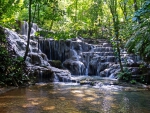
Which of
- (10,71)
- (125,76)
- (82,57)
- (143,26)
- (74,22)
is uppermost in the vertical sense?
(74,22)

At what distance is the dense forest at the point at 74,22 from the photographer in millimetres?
9484

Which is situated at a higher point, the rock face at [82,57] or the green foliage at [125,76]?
the rock face at [82,57]

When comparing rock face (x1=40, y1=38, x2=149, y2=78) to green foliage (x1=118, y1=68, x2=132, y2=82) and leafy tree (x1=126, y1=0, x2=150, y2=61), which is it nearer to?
green foliage (x1=118, y1=68, x2=132, y2=82)

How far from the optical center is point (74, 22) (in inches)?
1059

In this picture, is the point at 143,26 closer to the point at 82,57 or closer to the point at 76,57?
the point at 82,57

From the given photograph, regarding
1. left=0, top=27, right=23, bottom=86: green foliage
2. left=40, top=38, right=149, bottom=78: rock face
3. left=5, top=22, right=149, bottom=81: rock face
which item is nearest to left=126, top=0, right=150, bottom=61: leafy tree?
left=5, top=22, right=149, bottom=81: rock face

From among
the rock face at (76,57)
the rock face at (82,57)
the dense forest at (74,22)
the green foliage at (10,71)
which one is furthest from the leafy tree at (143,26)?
the green foliage at (10,71)

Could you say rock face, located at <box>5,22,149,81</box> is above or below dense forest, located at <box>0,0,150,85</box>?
below

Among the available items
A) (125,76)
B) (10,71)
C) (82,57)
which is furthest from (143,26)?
(82,57)

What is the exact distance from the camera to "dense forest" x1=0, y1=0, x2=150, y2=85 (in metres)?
9.48

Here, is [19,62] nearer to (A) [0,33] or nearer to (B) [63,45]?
(A) [0,33]

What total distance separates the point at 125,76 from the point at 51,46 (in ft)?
30.2

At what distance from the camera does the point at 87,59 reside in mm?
19922

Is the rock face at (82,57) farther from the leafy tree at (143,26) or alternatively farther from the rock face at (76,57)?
the leafy tree at (143,26)
